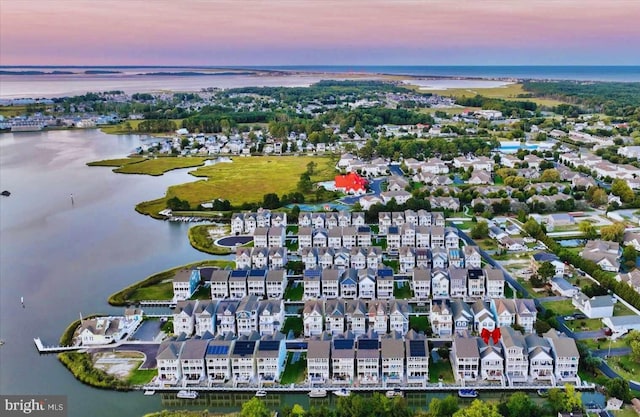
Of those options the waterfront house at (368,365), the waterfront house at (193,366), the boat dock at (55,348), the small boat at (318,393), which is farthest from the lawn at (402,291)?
the boat dock at (55,348)

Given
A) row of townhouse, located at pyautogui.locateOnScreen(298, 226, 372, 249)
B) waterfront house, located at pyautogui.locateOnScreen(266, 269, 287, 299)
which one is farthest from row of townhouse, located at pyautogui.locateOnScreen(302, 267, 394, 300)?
row of townhouse, located at pyautogui.locateOnScreen(298, 226, 372, 249)

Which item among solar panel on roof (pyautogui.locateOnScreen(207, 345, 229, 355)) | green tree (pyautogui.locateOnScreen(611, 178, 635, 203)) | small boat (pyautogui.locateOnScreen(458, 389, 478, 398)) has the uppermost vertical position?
green tree (pyautogui.locateOnScreen(611, 178, 635, 203))

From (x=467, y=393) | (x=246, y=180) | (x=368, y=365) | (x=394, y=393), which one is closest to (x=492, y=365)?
(x=467, y=393)

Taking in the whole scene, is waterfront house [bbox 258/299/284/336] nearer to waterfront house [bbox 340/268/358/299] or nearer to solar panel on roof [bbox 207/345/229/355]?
solar panel on roof [bbox 207/345/229/355]

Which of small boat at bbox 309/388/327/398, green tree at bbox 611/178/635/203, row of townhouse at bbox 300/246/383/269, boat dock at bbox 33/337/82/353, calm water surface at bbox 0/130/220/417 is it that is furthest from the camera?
green tree at bbox 611/178/635/203

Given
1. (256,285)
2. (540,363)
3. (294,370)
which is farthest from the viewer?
(256,285)

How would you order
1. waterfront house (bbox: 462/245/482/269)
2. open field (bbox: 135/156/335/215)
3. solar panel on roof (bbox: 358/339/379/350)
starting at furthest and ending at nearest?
open field (bbox: 135/156/335/215) < waterfront house (bbox: 462/245/482/269) < solar panel on roof (bbox: 358/339/379/350)

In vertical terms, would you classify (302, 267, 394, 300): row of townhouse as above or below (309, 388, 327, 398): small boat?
above

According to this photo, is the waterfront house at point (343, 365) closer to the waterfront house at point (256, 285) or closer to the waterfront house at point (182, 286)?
the waterfront house at point (256, 285)

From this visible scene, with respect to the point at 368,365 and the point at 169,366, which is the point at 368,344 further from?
the point at 169,366
